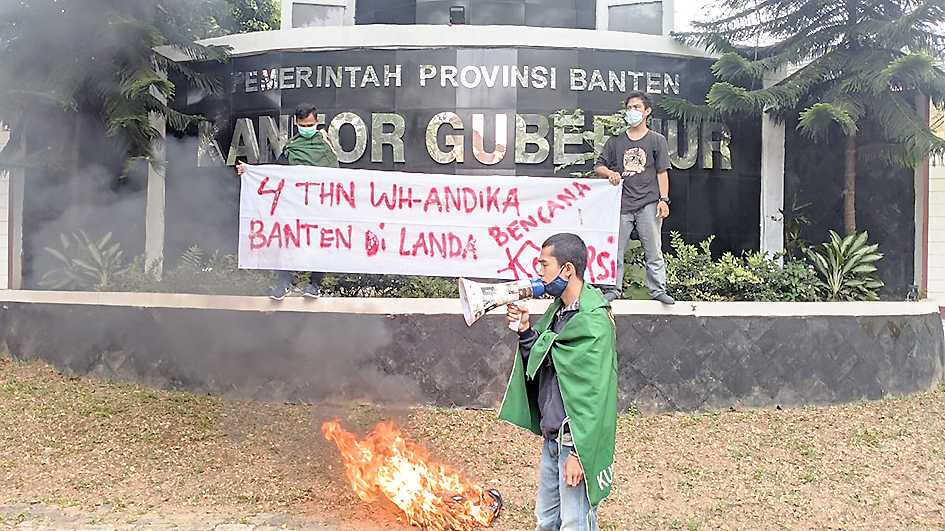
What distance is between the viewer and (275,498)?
5375mm

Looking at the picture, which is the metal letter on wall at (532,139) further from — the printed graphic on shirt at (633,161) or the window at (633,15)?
the window at (633,15)

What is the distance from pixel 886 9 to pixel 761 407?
184 inches

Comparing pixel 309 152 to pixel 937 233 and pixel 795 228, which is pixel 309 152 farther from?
pixel 937 233

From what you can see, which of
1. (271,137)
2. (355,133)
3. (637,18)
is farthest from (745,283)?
(637,18)

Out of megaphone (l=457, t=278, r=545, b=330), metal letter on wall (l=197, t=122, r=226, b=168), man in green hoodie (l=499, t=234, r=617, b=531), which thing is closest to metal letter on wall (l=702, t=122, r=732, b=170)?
metal letter on wall (l=197, t=122, r=226, b=168)

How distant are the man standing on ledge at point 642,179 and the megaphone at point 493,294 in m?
3.36

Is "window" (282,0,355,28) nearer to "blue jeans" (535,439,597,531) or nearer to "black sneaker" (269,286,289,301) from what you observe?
"black sneaker" (269,286,289,301)

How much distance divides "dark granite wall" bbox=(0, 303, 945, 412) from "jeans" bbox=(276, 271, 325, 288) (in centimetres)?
26

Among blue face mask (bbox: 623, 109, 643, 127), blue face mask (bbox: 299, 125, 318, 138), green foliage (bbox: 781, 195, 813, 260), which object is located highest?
blue face mask (bbox: 623, 109, 643, 127)

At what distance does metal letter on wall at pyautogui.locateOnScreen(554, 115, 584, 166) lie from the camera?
9211mm

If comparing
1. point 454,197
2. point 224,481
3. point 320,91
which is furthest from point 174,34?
point 224,481

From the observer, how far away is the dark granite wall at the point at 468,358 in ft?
22.8

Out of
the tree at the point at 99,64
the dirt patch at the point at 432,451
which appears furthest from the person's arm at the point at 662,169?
the tree at the point at 99,64

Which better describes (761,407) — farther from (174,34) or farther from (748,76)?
(174,34)
